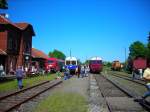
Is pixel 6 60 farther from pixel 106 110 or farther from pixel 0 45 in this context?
→ pixel 106 110

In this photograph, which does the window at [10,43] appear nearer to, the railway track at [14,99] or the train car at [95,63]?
the train car at [95,63]

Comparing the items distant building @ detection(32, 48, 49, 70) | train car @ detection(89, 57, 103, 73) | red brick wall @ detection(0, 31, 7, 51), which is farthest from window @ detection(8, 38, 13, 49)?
train car @ detection(89, 57, 103, 73)

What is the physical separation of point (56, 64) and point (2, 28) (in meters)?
16.8

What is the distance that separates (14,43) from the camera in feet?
167

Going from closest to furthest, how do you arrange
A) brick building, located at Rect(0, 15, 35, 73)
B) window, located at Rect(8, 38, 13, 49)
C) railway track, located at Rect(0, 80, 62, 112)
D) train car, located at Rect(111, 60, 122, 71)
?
railway track, located at Rect(0, 80, 62, 112)
brick building, located at Rect(0, 15, 35, 73)
window, located at Rect(8, 38, 13, 49)
train car, located at Rect(111, 60, 122, 71)

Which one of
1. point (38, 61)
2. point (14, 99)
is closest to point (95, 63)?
point (38, 61)

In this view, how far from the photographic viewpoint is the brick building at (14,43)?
1816 inches

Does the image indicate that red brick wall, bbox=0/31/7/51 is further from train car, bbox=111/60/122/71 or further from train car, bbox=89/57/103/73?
train car, bbox=111/60/122/71

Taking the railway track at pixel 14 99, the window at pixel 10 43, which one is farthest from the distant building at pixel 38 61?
the railway track at pixel 14 99

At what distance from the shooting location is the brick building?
151 ft

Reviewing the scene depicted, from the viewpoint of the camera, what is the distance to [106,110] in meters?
13.0

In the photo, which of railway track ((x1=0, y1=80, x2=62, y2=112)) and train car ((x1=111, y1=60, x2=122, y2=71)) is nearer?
railway track ((x1=0, y1=80, x2=62, y2=112))

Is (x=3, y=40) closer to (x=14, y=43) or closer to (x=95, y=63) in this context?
(x=14, y=43)

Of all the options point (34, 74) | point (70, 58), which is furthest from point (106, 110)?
point (70, 58)
